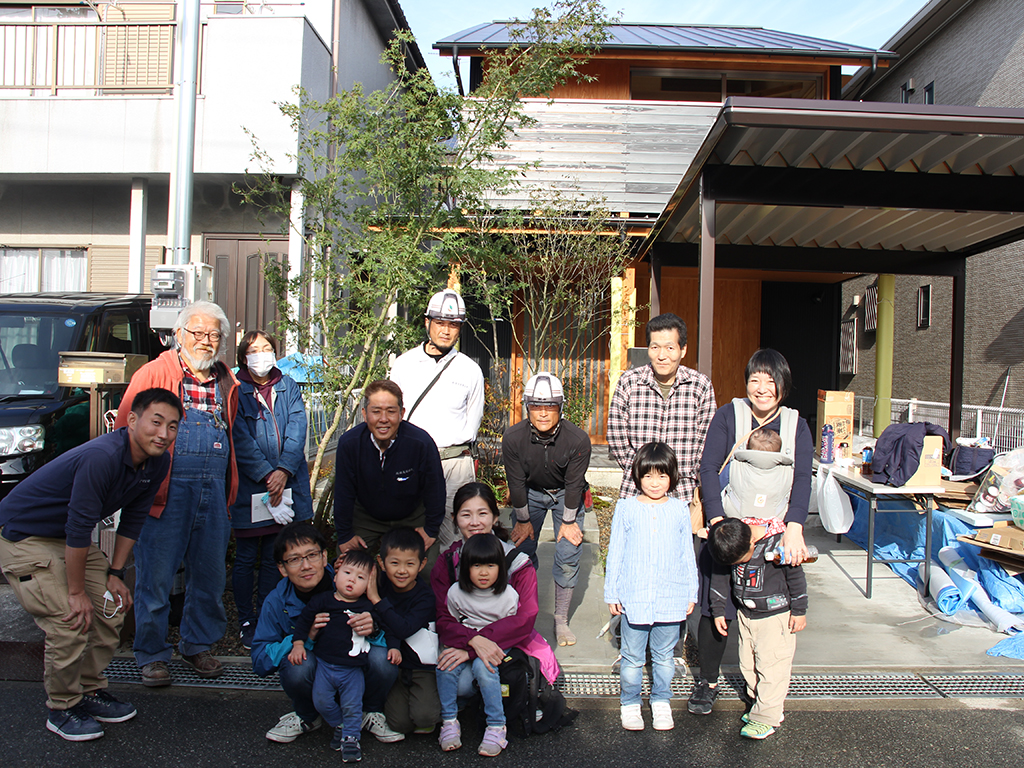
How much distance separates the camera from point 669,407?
12.5 ft

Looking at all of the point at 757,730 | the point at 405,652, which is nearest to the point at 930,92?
the point at 757,730

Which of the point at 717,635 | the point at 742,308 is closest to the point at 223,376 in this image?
the point at 717,635

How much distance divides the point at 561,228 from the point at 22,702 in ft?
21.5

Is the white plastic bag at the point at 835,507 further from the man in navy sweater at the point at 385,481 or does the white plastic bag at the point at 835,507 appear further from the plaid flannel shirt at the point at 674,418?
the man in navy sweater at the point at 385,481

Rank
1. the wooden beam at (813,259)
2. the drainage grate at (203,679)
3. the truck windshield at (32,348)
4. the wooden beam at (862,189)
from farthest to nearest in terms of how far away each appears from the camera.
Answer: the wooden beam at (813,259) < the wooden beam at (862,189) < the truck windshield at (32,348) < the drainage grate at (203,679)

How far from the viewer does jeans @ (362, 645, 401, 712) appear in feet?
10.2

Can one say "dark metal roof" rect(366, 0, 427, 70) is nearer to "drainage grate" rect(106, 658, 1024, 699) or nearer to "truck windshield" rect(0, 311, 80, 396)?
"truck windshield" rect(0, 311, 80, 396)

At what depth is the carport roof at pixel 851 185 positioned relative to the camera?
4539 mm

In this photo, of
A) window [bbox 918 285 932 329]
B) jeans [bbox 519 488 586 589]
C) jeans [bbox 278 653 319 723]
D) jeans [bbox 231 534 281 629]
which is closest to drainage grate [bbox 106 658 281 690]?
jeans [bbox 231 534 281 629]

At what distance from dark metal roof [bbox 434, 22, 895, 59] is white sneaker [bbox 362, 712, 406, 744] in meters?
9.40

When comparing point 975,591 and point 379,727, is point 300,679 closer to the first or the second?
point 379,727

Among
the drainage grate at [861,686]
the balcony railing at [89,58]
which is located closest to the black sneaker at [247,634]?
the drainage grate at [861,686]

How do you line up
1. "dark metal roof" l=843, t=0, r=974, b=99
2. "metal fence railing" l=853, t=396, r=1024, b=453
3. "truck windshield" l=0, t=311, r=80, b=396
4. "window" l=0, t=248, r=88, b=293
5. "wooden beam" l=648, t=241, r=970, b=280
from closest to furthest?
"truck windshield" l=0, t=311, r=80, b=396 → "wooden beam" l=648, t=241, r=970, b=280 → "window" l=0, t=248, r=88, b=293 → "metal fence railing" l=853, t=396, r=1024, b=453 → "dark metal roof" l=843, t=0, r=974, b=99

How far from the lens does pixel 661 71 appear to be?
453 inches
